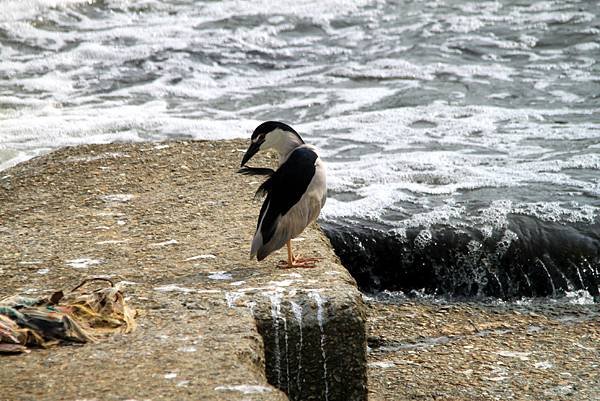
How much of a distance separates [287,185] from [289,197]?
7 cm

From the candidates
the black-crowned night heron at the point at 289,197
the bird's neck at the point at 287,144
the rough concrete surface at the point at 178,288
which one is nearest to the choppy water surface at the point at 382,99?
the rough concrete surface at the point at 178,288

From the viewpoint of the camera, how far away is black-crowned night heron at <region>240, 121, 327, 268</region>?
4590 millimetres

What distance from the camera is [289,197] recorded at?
476 cm

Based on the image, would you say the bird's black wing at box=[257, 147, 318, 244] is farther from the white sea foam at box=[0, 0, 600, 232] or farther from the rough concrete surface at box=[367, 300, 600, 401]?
the white sea foam at box=[0, 0, 600, 232]

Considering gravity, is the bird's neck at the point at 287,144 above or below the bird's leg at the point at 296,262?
above

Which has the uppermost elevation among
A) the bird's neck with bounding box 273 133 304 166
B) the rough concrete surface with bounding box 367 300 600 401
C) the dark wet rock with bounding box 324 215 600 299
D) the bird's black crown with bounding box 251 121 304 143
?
the bird's black crown with bounding box 251 121 304 143

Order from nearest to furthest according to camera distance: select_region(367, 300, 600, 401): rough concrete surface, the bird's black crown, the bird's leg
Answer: the bird's leg, select_region(367, 300, 600, 401): rough concrete surface, the bird's black crown

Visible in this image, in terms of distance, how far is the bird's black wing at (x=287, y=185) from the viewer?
4.68 m

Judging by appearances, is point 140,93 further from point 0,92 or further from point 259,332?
point 259,332

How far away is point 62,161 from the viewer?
6895 mm

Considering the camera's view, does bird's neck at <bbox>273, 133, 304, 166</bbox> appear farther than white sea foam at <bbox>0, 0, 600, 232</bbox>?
No

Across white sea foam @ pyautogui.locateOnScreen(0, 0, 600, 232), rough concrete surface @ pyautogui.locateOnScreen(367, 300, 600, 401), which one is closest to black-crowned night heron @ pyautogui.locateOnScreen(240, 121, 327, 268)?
rough concrete surface @ pyautogui.locateOnScreen(367, 300, 600, 401)

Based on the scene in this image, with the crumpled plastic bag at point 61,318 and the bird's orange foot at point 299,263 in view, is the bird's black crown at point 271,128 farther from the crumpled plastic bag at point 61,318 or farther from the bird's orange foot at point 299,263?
the crumpled plastic bag at point 61,318

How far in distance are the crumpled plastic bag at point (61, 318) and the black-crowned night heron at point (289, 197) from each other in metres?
0.84
